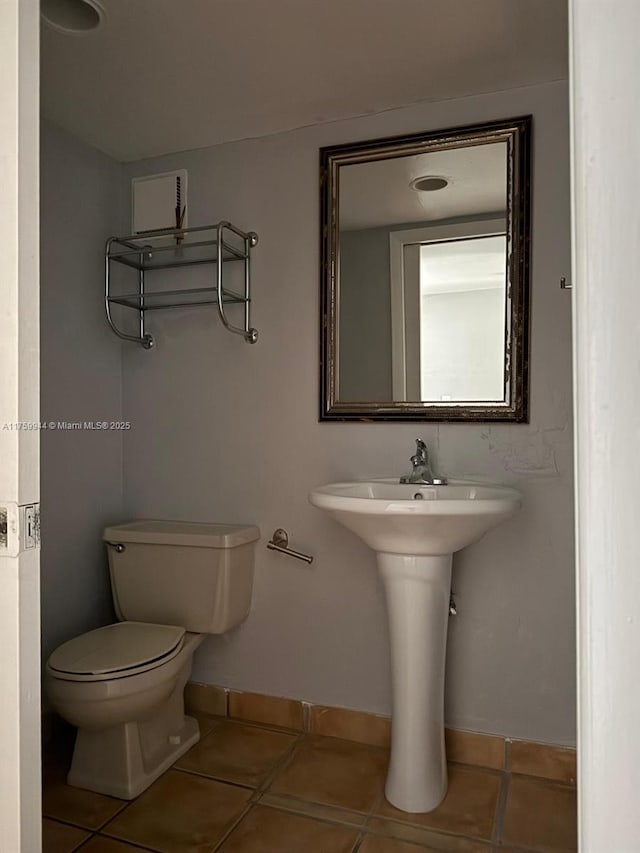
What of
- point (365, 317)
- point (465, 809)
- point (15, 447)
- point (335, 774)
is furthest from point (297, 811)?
point (365, 317)

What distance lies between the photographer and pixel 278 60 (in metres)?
1.81

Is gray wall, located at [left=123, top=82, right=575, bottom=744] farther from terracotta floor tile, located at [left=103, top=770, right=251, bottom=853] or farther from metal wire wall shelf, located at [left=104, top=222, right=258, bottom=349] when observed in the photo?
terracotta floor tile, located at [left=103, top=770, right=251, bottom=853]

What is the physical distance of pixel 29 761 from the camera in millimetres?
937

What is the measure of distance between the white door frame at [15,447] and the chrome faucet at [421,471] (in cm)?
128

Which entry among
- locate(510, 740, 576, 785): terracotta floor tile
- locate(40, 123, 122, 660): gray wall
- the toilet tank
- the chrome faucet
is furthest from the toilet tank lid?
locate(510, 740, 576, 785): terracotta floor tile

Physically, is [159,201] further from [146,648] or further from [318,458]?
[146,648]

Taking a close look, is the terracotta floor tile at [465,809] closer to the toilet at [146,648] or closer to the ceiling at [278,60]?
the toilet at [146,648]

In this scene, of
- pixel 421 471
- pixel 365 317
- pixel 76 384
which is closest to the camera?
pixel 421 471

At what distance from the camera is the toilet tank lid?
2137 mm

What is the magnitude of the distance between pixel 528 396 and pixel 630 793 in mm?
1441

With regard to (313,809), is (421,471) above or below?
above

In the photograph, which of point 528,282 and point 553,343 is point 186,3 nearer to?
point 528,282

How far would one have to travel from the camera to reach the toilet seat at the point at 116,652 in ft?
5.79

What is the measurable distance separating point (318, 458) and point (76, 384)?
92 cm
